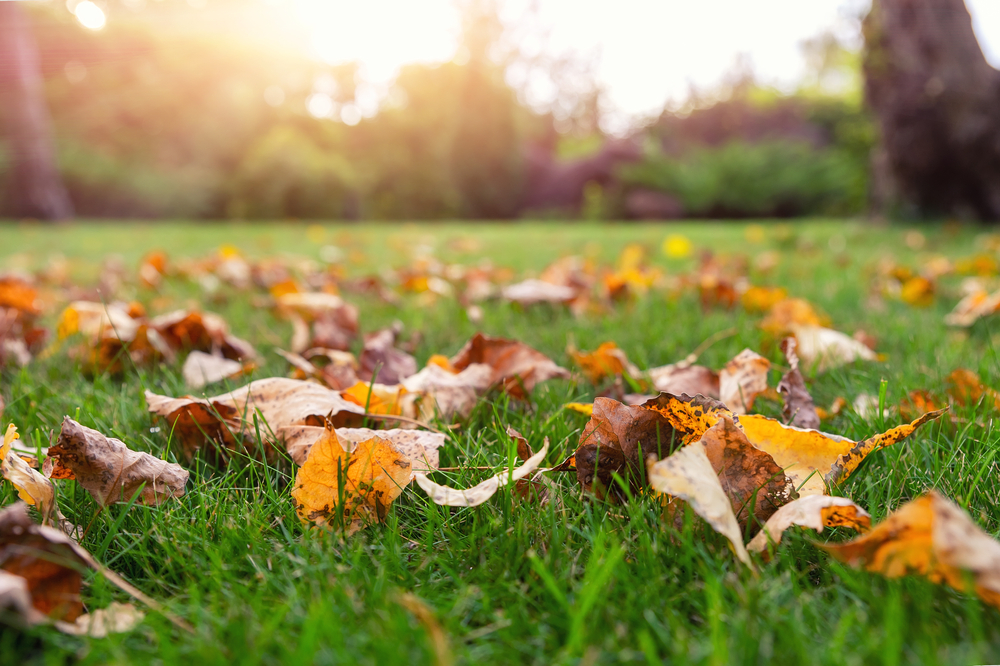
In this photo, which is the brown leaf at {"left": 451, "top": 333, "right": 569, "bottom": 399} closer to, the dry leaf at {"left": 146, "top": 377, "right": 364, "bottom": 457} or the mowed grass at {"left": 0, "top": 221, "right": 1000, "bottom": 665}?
the mowed grass at {"left": 0, "top": 221, "right": 1000, "bottom": 665}

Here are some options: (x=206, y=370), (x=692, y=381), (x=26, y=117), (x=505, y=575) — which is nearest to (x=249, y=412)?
(x=206, y=370)

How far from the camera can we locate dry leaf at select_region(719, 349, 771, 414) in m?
1.25

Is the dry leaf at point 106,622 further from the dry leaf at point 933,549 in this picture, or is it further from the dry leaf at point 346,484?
the dry leaf at point 933,549

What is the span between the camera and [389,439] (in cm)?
102

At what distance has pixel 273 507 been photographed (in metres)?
0.92

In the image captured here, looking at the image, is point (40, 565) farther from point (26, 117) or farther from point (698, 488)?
point (26, 117)

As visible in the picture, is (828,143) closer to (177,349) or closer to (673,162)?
(673,162)

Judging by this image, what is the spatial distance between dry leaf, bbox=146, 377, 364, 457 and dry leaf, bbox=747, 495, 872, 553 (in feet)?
2.26

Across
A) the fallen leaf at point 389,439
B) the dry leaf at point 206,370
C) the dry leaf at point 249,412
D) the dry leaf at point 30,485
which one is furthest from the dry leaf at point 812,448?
the dry leaf at point 206,370

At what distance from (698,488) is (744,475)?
0.15 m

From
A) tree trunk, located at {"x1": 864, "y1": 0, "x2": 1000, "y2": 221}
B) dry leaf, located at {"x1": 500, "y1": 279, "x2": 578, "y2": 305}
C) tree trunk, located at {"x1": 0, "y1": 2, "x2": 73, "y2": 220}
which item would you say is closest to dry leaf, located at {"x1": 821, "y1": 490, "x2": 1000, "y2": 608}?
dry leaf, located at {"x1": 500, "y1": 279, "x2": 578, "y2": 305}

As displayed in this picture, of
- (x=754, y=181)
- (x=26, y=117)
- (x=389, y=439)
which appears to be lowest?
(x=389, y=439)

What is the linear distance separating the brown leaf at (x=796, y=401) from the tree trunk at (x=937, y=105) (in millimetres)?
7260

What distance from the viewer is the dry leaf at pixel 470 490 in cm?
85
